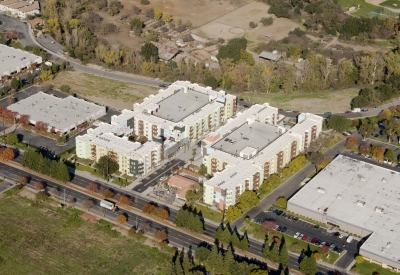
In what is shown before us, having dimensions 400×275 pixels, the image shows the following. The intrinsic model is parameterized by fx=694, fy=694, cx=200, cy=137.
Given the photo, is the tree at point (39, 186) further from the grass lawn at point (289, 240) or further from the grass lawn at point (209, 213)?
the grass lawn at point (289, 240)

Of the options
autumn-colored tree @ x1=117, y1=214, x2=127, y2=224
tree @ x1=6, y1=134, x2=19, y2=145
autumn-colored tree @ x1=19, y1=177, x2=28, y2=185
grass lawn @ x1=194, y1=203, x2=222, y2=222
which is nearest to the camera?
autumn-colored tree @ x1=117, y1=214, x2=127, y2=224

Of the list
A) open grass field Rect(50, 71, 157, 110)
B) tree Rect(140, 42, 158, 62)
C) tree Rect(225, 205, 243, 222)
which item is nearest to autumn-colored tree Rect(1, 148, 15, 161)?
open grass field Rect(50, 71, 157, 110)

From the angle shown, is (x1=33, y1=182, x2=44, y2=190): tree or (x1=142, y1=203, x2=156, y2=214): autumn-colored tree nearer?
(x1=142, y1=203, x2=156, y2=214): autumn-colored tree

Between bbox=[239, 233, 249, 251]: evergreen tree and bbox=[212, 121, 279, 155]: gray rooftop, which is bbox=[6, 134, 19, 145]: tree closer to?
bbox=[212, 121, 279, 155]: gray rooftop

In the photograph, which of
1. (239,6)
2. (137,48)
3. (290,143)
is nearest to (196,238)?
(290,143)

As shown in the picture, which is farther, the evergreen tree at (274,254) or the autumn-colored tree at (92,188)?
the autumn-colored tree at (92,188)

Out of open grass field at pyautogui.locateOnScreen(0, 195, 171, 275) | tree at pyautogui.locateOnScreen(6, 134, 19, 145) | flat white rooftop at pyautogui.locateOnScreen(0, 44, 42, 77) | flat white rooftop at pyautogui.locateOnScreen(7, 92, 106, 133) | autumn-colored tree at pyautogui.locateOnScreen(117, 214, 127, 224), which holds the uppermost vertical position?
flat white rooftop at pyautogui.locateOnScreen(0, 44, 42, 77)

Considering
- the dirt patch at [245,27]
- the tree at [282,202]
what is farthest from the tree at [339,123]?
the dirt patch at [245,27]
